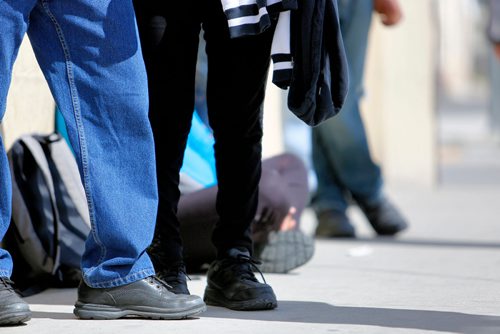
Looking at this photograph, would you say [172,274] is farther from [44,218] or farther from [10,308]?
[44,218]

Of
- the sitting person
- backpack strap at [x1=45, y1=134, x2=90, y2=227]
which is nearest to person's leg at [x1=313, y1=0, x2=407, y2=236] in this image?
the sitting person

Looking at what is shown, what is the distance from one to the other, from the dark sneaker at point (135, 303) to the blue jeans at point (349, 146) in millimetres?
2566

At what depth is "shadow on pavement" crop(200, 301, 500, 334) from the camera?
3436mm

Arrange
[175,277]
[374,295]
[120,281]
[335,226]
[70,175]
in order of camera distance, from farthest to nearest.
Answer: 1. [335,226]
2. [70,175]
3. [374,295]
4. [175,277]
5. [120,281]

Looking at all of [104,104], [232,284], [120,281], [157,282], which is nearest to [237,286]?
[232,284]

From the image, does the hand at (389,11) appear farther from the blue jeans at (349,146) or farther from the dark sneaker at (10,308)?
the dark sneaker at (10,308)

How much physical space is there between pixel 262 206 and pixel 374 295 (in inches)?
28.6

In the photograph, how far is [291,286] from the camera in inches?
171

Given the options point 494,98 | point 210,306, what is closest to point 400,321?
point 210,306

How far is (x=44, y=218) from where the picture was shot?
4.26 meters

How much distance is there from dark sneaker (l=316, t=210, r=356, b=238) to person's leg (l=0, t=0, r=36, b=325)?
2.74 m

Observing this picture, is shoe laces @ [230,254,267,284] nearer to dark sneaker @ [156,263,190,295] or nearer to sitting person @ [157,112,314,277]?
dark sneaker @ [156,263,190,295]

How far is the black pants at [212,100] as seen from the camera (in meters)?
3.60

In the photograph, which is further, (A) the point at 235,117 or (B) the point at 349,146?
(B) the point at 349,146
